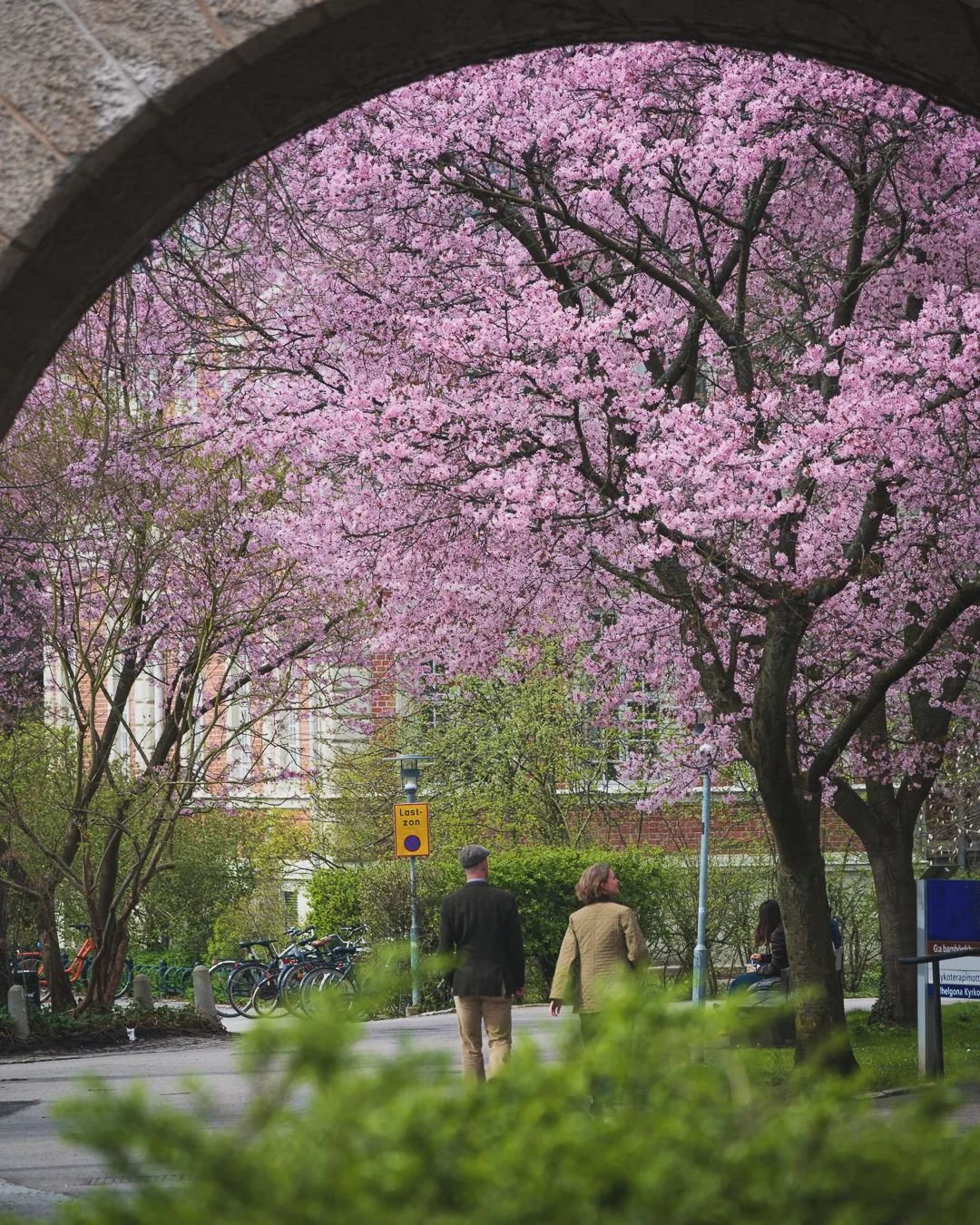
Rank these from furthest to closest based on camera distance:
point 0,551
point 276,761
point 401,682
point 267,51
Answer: point 276,761
point 401,682
point 0,551
point 267,51

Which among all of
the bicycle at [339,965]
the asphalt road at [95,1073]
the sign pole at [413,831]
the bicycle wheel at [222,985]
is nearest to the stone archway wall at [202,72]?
the asphalt road at [95,1073]

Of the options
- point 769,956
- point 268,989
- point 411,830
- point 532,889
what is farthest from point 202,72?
point 532,889

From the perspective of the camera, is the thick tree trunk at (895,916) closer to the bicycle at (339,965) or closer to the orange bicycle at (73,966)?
the bicycle at (339,965)

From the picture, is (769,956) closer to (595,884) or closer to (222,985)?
(595,884)

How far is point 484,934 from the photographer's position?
35.1 ft

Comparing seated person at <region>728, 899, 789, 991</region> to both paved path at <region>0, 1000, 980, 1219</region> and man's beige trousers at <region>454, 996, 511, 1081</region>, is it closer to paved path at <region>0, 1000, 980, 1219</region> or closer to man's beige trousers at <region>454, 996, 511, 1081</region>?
paved path at <region>0, 1000, 980, 1219</region>

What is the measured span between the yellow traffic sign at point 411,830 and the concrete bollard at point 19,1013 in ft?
26.7

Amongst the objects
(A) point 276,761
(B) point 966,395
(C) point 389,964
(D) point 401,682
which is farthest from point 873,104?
(A) point 276,761

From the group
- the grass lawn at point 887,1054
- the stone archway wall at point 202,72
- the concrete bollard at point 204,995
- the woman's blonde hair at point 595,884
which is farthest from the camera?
the concrete bollard at point 204,995

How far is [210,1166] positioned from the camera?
7.86 ft

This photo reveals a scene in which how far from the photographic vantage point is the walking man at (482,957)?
10.6 meters

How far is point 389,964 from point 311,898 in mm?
29184

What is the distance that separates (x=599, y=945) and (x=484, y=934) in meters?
0.71

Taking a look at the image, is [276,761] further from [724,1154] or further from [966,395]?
[724,1154]
